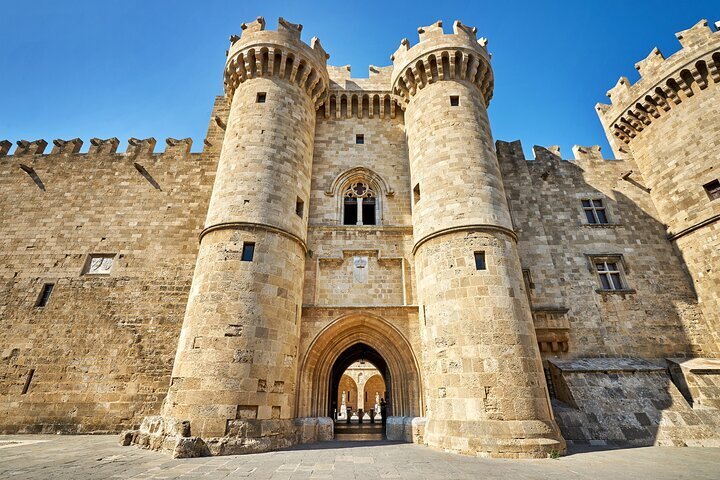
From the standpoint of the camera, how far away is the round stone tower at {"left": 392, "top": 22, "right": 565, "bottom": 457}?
23.6 feet

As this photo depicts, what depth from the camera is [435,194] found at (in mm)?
10000

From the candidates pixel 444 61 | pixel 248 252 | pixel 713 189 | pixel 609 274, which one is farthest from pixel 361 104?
pixel 713 189

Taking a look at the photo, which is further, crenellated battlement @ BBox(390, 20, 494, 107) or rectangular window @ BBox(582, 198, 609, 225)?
rectangular window @ BBox(582, 198, 609, 225)

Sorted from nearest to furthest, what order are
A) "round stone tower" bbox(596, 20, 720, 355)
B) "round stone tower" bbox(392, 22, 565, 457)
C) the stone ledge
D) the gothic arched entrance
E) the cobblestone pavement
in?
the cobblestone pavement
"round stone tower" bbox(392, 22, 565, 457)
the gothic arched entrance
the stone ledge
"round stone tower" bbox(596, 20, 720, 355)

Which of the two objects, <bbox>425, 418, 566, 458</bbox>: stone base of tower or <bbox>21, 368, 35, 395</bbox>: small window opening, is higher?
<bbox>21, 368, 35, 395</bbox>: small window opening

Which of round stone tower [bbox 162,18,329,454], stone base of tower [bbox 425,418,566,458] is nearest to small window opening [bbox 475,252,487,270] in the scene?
stone base of tower [bbox 425,418,566,458]

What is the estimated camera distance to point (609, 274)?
465 inches

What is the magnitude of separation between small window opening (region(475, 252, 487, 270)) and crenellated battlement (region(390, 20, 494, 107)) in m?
6.85

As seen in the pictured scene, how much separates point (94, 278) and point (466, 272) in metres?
12.0

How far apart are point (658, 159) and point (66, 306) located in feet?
71.2

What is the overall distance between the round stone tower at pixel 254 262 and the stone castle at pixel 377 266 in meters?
0.06

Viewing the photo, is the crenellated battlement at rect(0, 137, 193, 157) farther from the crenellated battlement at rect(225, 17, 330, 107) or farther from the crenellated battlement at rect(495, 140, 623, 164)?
the crenellated battlement at rect(495, 140, 623, 164)

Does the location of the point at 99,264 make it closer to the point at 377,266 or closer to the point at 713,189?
the point at 377,266

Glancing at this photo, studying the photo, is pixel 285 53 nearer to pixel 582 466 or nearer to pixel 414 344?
pixel 414 344
